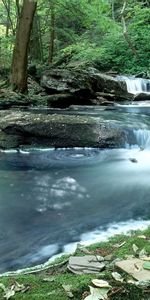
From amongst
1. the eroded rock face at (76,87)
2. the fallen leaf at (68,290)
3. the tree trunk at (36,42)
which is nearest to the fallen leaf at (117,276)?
the fallen leaf at (68,290)

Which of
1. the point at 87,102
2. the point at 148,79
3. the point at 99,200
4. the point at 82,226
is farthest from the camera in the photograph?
the point at 148,79

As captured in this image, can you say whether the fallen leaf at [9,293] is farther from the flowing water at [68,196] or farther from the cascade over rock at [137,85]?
the cascade over rock at [137,85]

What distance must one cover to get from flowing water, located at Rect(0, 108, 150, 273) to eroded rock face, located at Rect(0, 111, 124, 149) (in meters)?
0.20

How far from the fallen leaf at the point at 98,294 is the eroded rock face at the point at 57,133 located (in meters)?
7.19

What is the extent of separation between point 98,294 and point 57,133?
24.2ft

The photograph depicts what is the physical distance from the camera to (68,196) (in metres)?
6.71

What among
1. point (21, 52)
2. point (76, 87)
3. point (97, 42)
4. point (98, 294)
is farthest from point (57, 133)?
point (97, 42)

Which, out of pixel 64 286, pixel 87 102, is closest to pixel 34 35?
pixel 87 102

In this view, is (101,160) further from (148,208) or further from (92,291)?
(92,291)

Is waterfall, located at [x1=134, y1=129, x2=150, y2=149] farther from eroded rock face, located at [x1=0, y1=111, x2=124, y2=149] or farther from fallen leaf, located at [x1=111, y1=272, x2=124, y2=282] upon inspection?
fallen leaf, located at [x1=111, y1=272, x2=124, y2=282]

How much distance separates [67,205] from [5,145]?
393cm

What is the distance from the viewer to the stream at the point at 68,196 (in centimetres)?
495

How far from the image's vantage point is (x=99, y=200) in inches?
259

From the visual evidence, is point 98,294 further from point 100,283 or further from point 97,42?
point 97,42
